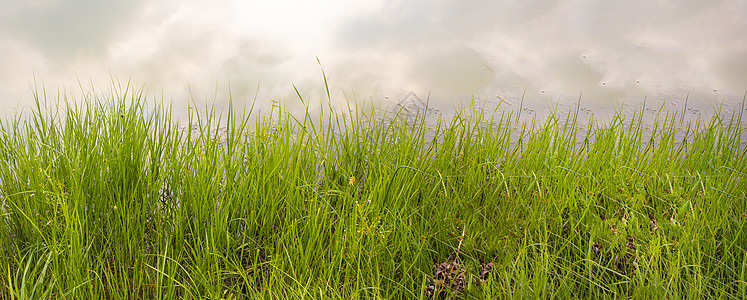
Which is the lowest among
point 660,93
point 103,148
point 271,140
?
point 103,148

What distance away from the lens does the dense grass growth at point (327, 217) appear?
192cm

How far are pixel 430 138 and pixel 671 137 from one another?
1444 mm

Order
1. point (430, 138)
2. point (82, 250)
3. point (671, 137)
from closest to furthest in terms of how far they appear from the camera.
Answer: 1. point (82, 250)
2. point (430, 138)
3. point (671, 137)

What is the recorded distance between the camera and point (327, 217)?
7.35ft

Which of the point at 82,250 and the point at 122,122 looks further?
the point at 122,122

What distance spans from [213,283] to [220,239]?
0.18m

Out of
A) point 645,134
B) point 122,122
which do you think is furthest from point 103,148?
point 645,134

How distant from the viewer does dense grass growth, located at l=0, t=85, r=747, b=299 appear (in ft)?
6.30

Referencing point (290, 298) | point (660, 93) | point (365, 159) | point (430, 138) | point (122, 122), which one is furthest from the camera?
point (660, 93)

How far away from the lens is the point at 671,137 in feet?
9.70

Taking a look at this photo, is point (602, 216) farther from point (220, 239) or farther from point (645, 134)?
point (220, 239)

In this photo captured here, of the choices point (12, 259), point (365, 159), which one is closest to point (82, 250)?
point (12, 259)

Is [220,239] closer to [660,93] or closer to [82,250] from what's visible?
[82,250]

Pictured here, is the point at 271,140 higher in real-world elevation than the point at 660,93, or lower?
lower
